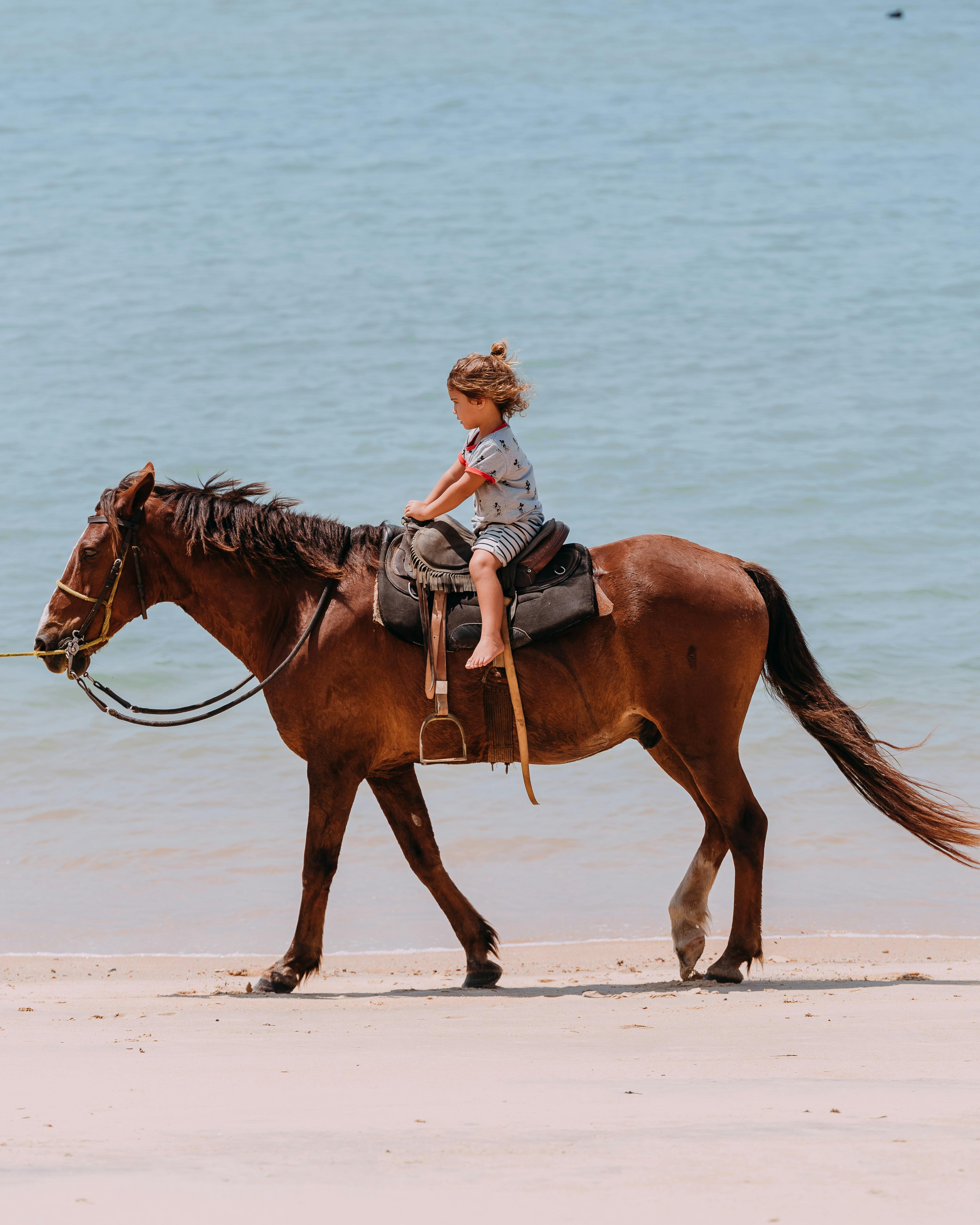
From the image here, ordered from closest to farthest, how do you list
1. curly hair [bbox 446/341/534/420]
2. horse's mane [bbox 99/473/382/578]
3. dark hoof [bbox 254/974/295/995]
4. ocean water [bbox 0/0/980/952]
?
curly hair [bbox 446/341/534/420], dark hoof [bbox 254/974/295/995], horse's mane [bbox 99/473/382/578], ocean water [bbox 0/0/980/952]

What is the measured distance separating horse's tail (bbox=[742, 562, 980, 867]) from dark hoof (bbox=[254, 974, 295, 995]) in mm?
2277

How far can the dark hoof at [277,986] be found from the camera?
16.9 feet

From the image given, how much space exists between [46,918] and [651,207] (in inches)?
868

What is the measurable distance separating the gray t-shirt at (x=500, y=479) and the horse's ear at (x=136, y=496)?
1.26m

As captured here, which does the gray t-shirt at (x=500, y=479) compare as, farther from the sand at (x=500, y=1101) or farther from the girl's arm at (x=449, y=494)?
the sand at (x=500, y=1101)

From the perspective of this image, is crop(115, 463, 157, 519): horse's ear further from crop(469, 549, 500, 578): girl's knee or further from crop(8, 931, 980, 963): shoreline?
crop(8, 931, 980, 963): shoreline

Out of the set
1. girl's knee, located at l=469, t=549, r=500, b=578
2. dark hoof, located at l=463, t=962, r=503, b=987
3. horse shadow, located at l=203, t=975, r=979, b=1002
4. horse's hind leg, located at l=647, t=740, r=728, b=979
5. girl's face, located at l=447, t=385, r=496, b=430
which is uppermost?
girl's face, located at l=447, t=385, r=496, b=430

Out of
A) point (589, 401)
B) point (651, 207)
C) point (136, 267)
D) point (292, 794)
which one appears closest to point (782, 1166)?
point (292, 794)

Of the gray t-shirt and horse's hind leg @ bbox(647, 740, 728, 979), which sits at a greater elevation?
the gray t-shirt

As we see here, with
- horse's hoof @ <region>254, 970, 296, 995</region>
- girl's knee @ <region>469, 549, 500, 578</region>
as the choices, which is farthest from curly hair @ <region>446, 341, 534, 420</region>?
horse's hoof @ <region>254, 970, 296, 995</region>

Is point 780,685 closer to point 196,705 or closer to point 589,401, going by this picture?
point 196,705

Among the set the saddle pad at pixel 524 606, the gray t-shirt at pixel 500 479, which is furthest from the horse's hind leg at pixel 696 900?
the gray t-shirt at pixel 500 479

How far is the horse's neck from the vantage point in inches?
215

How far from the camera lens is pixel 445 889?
18.1ft
